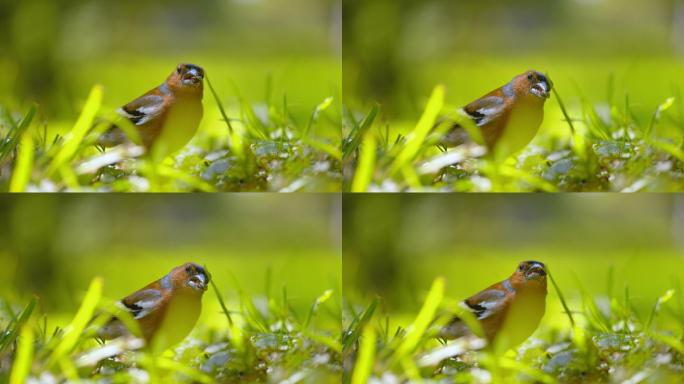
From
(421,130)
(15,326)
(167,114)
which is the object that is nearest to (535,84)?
(421,130)

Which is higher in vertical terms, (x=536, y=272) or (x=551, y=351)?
(x=536, y=272)

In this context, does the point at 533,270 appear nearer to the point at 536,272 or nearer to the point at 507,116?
the point at 536,272

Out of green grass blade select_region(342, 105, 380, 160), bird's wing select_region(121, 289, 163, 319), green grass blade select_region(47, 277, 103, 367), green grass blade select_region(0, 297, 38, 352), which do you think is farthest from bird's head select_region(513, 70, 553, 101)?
green grass blade select_region(0, 297, 38, 352)

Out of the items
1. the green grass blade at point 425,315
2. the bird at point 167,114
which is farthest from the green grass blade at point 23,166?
the green grass blade at point 425,315

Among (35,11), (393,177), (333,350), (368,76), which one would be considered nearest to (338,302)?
(333,350)

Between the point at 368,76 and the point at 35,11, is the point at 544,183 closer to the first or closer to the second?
the point at 368,76

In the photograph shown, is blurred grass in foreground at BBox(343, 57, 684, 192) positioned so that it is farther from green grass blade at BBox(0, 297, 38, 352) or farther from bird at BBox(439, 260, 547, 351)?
green grass blade at BBox(0, 297, 38, 352)
